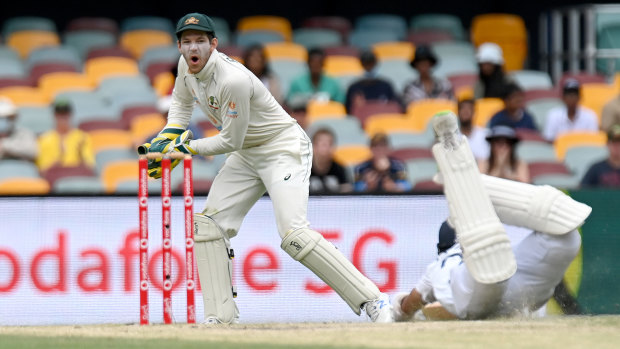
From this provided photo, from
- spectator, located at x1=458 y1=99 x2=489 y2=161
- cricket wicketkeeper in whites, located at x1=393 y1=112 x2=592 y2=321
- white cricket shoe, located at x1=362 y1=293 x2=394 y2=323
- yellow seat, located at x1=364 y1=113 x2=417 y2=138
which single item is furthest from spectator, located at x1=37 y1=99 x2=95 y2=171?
cricket wicketkeeper in whites, located at x1=393 y1=112 x2=592 y2=321

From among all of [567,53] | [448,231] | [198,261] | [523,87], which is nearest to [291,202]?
[198,261]

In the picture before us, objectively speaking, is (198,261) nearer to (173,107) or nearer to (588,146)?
(173,107)

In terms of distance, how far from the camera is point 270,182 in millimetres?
7777

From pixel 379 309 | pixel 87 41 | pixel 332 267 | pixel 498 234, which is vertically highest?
pixel 87 41

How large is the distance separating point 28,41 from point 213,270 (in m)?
7.30

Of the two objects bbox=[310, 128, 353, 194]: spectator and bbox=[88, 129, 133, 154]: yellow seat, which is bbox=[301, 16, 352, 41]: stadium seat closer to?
bbox=[88, 129, 133, 154]: yellow seat

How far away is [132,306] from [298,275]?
1.20 m

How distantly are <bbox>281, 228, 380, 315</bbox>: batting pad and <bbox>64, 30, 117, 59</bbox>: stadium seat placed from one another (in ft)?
24.8

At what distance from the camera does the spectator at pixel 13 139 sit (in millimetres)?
11727

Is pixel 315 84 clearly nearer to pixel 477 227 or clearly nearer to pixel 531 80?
pixel 531 80

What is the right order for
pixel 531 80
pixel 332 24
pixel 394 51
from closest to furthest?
pixel 531 80, pixel 394 51, pixel 332 24

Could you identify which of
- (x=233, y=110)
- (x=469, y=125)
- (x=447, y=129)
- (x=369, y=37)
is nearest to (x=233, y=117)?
(x=233, y=110)

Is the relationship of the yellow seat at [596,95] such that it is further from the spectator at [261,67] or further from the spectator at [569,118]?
the spectator at [261,67]

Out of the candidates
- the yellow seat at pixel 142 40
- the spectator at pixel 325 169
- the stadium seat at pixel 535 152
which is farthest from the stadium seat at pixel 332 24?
the spectator at pixel 325 169
